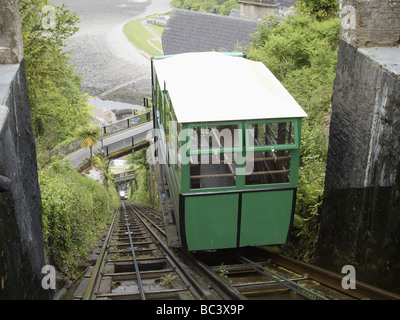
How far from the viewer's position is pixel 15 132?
15.2ft

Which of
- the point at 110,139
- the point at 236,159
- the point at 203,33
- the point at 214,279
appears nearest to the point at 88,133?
the point at 110,139

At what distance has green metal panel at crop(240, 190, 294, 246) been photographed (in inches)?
240

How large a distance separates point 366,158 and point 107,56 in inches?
1671

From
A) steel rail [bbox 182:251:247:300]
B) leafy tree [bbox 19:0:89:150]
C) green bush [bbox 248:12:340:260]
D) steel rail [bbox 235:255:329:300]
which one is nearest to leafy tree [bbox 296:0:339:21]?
green bush [bbox 248:12:340:260]

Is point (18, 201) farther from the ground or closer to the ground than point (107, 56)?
farther from the ground

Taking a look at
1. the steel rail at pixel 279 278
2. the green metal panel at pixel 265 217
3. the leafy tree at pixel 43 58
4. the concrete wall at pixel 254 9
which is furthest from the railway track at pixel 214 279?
the concrete wall at pixel 254 9

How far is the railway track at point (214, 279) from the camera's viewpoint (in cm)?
518

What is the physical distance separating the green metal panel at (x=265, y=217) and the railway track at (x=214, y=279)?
40 cm

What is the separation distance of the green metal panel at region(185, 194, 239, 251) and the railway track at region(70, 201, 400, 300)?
A: 0.40 metres

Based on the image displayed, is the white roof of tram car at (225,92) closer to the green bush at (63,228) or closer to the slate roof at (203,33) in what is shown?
the green bush at (63,228)

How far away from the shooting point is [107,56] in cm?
4425

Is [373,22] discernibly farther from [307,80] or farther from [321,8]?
[321,8]

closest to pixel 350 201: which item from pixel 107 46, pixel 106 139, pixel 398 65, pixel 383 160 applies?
pixel 383 160

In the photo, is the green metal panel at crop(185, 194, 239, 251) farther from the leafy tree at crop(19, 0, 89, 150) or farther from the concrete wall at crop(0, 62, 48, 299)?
the leafy tree at crop(19, 0, 89, 150)
